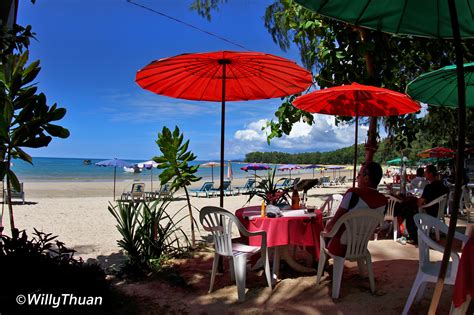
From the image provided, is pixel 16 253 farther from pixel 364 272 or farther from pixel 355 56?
pixel 355 56

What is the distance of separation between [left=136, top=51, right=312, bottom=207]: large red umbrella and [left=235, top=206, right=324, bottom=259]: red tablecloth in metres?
0.58

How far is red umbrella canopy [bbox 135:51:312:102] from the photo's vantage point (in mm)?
3286

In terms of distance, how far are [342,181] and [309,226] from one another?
25.0 m

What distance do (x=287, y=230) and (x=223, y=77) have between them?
169cm

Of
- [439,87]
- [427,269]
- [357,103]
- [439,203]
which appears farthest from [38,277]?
[439,203]

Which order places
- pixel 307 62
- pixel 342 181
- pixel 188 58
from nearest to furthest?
1. pixel 188 58
2. pixel 307 62
3. pixel 342 181

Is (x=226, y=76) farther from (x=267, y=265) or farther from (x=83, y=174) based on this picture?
(x=83, y=174)

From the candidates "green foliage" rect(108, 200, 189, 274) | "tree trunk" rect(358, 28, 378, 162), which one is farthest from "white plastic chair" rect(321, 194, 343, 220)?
"green foliage" rect(108, 200, 189, 274)

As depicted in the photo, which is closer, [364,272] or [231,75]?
[364,272]

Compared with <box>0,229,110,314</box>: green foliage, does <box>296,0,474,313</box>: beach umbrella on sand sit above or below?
above

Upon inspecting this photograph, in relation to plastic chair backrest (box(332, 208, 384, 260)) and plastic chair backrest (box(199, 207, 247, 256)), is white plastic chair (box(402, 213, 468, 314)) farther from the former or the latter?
plastic chair backrest (box(199, 207, 247, 256))

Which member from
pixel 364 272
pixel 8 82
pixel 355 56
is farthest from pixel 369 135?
pixel 8 82

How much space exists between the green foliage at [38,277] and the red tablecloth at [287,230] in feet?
4.85

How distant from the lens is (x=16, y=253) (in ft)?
9.92
